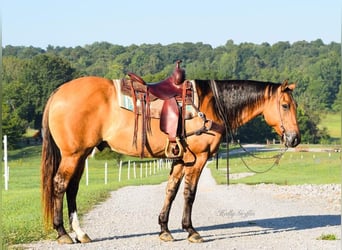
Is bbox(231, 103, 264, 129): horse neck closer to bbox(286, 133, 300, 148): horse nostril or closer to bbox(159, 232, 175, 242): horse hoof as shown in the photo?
bbox(286, 133, 300, 148): horse nostril

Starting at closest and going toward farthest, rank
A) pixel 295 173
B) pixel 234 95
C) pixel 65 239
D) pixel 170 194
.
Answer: pixel 65 239 → pixel 170 194 → pixel 234 95 → pixel 295 173

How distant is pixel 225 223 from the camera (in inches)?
494

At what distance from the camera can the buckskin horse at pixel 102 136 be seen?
1002cm

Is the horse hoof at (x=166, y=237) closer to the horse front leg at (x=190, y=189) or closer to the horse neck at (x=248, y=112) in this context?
the horse front leg at (x=190, y=189)

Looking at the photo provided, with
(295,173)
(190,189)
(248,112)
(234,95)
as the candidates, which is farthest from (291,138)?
(295,173)

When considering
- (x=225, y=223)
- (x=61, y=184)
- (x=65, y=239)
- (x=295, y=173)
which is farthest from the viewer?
(x=295, y=173)

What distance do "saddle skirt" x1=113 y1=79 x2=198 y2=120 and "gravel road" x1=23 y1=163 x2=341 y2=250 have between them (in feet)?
6.10

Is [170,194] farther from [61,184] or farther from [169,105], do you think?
[61,184]

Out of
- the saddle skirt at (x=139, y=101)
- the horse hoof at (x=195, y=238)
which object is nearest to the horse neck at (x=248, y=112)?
the saddle skirt at (x=139, y=101)

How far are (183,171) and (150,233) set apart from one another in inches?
46.5

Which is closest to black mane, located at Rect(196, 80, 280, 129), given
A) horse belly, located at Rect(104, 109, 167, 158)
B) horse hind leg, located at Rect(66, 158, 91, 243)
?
horse belly, located at Rect(104, 109, 167, 158)

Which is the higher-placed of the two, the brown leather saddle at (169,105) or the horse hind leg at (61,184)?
the brown leather saddle at (169,105)

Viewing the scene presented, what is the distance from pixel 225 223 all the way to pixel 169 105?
3183 mm

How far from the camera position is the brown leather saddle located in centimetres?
1023
